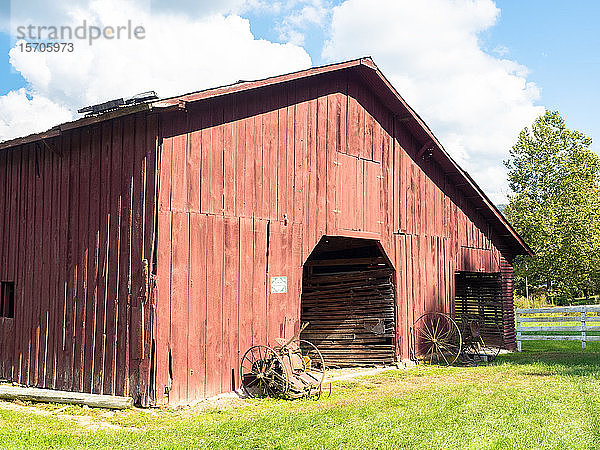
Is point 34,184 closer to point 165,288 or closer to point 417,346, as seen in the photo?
point 165,288

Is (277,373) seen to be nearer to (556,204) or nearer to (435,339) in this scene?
(435,339)

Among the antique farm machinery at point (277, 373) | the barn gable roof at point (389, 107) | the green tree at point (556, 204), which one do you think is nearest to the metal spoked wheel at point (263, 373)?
the antique farm machinery at point (277, 373)

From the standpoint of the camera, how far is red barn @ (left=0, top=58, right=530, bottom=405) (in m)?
10.8

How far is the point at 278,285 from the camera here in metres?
12.6

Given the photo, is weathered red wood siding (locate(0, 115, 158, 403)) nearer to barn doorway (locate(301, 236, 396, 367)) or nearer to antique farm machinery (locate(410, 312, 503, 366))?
barn doorway (locate(301, 236, 396, 367))

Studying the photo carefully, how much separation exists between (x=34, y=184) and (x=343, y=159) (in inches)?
252

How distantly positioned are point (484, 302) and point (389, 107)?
7.77m

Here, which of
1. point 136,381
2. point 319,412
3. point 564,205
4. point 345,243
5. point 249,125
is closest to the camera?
point 319,412

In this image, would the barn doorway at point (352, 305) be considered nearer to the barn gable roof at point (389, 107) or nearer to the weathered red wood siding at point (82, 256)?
the barn gable roof at point (389, 107)

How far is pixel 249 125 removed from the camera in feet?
40.5

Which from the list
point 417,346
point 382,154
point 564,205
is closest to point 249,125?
point 382,154

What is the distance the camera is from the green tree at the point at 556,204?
109ft

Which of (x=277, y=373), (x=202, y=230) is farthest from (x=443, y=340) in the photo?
(x=202, y=230)

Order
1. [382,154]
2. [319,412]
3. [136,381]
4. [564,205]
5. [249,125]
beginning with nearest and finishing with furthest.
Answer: [319,412] → [136,381] → [249,125] → [382,154] → [564,205]
